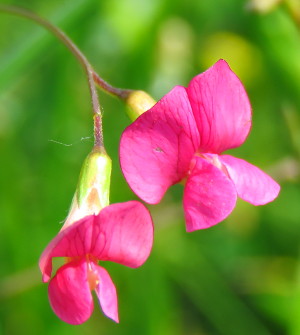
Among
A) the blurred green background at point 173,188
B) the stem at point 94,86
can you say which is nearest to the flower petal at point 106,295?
the stem at point 94,86

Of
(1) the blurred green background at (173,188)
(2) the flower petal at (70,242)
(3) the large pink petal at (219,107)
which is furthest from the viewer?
(1) the blurred green background at (173,188)

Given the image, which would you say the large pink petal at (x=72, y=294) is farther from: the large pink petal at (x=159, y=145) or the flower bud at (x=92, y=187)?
the large pink petal at (x=159, y=145)

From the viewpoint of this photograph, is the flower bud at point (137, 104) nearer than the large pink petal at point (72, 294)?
No

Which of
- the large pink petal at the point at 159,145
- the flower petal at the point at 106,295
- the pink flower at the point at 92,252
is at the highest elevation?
the large pink petal at the point at 159,145

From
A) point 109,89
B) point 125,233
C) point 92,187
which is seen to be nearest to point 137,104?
point 109,89

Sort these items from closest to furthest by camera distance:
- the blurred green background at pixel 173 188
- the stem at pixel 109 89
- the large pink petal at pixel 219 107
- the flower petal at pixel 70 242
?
1. the flower petal at pixel 70 242
2. the large pink petal at pixel 219 107
3. the stem at pixel 109 89
4. the blurred green background at pixel 173 188

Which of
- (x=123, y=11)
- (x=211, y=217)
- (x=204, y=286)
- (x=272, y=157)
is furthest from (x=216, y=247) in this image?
(x=211, y=217)

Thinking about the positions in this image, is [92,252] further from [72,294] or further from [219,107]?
[219,107]
